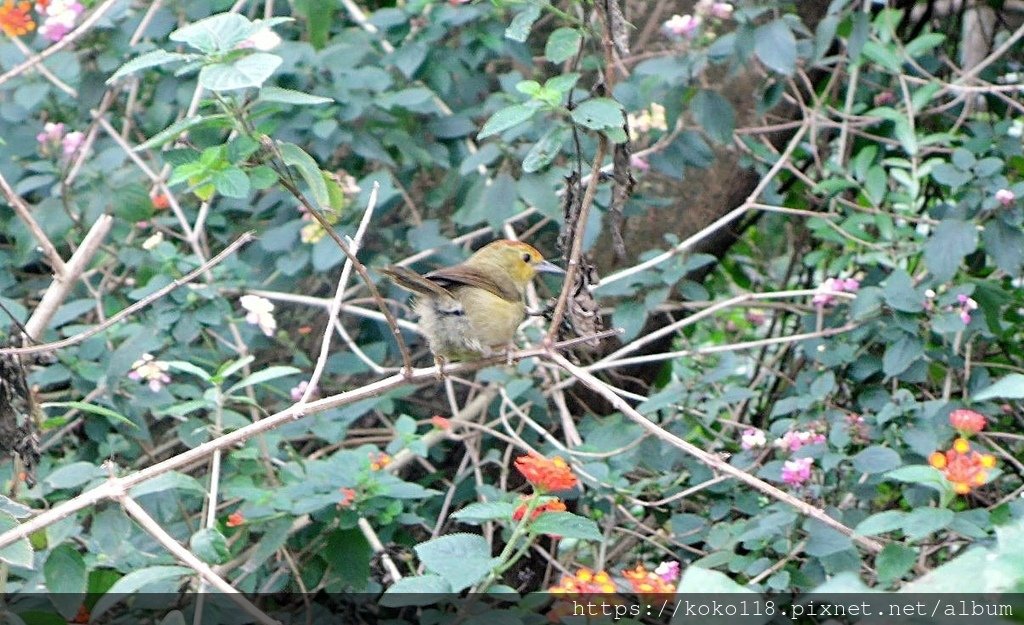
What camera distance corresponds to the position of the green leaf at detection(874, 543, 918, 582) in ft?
6.76

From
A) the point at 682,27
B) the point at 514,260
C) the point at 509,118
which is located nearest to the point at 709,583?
the point at 509,118

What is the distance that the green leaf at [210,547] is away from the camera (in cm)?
229

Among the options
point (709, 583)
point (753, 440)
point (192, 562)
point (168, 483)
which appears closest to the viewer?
point (709, 583)

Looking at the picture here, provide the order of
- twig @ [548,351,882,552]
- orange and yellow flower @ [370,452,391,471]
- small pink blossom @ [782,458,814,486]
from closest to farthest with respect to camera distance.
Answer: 1. twig @ [548,351,882,552]
2. small pink blossom @ [782,458,814,486]
3. orange and yellow flower @ [370,452,391,471]

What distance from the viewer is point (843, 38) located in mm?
3701

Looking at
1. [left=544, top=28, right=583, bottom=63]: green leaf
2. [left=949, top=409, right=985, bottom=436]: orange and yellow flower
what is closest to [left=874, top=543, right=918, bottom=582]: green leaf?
[left=949, top=409, right=985, bottom=436]: orange and yellow flower

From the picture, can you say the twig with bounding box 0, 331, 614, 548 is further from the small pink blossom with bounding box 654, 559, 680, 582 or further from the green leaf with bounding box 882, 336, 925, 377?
the green leaf with bounding box 882, 336, 925, 377

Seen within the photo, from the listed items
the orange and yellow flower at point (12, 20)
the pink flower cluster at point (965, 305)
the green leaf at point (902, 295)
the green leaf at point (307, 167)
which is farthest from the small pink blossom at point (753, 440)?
the orange and yellow flower at point (12, 20)

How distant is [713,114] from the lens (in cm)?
337

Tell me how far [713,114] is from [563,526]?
1804mm

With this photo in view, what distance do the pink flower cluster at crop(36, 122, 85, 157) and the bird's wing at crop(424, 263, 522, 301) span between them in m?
1.36

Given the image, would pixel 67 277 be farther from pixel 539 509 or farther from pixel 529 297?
pixel 529 297

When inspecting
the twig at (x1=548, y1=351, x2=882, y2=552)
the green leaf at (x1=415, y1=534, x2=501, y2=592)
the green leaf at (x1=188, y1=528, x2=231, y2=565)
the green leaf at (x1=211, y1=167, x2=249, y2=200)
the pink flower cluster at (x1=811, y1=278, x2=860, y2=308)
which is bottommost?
the pink flower cluster at (x1=811, y1=278, x2=860, y2=308)

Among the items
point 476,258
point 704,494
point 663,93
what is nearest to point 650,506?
point 704,494
